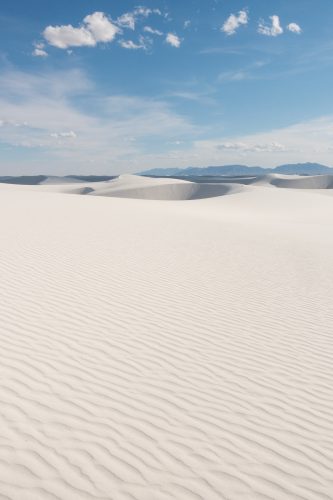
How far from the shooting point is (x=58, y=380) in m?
4.61

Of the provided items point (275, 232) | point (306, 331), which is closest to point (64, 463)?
point (306, 331)

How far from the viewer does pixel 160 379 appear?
4914 millimetres

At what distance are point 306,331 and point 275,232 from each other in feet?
42.3

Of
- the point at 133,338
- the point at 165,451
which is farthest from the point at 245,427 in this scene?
the point at 133,338

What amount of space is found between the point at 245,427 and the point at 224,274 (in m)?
6.59

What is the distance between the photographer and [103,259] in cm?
1080

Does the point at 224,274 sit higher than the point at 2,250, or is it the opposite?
the point at 2,250

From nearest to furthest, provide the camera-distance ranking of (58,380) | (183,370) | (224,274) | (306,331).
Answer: (58,380), (183,370), (306,331), (224,274)

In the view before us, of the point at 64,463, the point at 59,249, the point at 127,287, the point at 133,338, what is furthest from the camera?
the point at 59,249

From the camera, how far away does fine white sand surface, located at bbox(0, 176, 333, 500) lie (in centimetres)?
339

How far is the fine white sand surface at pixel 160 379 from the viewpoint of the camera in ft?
11.1

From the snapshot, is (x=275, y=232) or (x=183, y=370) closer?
(x=183, y=370)

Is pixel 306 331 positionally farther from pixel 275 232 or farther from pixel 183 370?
pixel 275 232

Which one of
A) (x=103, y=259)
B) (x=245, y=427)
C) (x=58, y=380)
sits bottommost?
(x=245, y=427)
